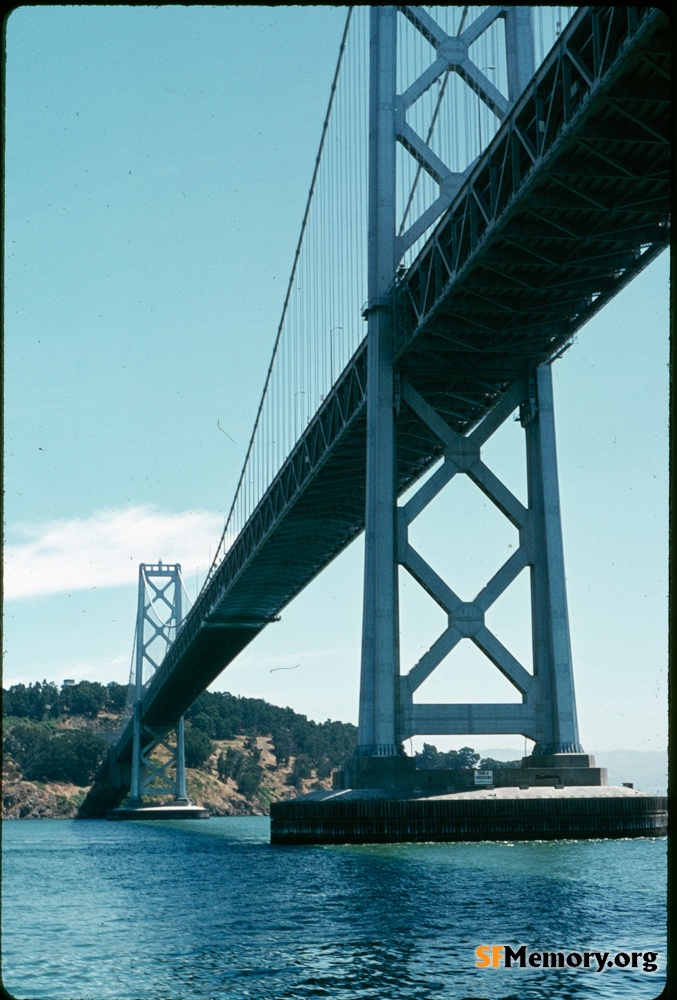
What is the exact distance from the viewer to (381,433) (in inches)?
1053

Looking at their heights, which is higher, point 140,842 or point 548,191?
point 548,191

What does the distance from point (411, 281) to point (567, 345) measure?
3403mm

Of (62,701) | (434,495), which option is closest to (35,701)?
(62,701)

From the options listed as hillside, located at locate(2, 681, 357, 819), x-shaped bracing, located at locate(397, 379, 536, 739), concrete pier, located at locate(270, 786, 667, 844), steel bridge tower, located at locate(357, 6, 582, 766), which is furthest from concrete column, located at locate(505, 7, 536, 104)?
hillside, located at locate(2, 681, 357, 819)

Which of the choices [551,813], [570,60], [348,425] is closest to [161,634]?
[348,425]

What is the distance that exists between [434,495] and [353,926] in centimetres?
1497

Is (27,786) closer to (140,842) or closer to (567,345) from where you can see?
(140,842)

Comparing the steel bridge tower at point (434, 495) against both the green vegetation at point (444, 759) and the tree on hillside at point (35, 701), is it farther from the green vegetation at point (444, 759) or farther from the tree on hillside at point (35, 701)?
the tree on hillside at point (35, 701)

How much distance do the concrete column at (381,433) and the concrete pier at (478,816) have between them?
2.02 meters

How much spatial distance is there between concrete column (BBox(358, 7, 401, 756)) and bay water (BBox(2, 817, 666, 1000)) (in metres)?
2.73

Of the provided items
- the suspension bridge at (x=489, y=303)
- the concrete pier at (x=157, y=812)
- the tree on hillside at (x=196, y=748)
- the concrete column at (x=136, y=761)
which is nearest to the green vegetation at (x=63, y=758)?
the tree on hillside at (x=196, y=748)

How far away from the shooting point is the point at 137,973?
11070 millimetres

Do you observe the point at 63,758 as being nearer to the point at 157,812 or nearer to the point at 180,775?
the point at 180,775

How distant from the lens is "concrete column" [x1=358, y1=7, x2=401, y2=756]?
82.9ft
